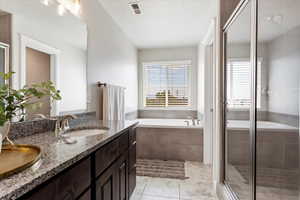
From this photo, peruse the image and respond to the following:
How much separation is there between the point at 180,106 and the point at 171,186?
2304mm

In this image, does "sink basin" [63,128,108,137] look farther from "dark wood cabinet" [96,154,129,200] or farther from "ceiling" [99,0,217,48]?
"ceiling" [99,0,217,48]

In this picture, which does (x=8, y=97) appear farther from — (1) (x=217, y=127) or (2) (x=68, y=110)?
(1) (x=217, y=127)

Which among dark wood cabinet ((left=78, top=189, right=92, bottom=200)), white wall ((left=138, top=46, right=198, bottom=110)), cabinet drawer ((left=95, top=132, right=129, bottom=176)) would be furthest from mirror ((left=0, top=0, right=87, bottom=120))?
white wall ((left=138, top=46, right=198, bottom=110))

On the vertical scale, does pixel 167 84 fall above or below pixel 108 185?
above

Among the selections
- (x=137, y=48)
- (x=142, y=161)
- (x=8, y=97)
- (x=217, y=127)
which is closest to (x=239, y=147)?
(x=217, y=127)

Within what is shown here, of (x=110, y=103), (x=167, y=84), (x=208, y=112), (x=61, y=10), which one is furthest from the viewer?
(x=167, y=84)

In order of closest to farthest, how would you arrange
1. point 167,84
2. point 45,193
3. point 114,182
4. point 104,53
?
point 45,193, point 114,182, point 104,53, point 167,84

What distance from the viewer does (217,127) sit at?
6.75 feet

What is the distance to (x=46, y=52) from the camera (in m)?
1.40

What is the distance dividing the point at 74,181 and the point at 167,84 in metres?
3.65

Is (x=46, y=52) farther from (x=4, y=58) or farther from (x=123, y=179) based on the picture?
(x=123, y=179)

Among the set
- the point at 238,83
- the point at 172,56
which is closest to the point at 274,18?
the point at 238,83

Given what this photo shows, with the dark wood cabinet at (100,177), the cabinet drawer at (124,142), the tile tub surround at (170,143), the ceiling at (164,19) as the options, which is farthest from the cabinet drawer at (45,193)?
the tile tub surround at (170,143)

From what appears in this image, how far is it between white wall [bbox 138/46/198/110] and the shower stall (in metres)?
2.35
